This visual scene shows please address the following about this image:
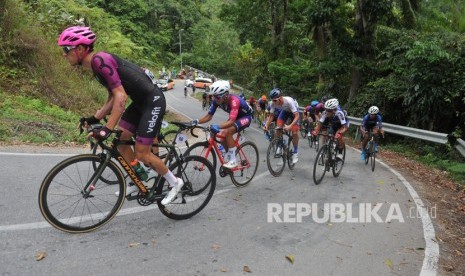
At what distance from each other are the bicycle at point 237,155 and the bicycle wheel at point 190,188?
0.97 meters

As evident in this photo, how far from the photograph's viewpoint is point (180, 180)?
17.3ft

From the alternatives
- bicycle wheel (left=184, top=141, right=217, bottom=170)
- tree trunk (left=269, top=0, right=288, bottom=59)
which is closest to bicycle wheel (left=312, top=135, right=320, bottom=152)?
bicycle wheel (left=184, top=141, right=217, bottom=170)

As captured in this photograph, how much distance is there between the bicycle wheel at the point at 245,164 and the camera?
777cm

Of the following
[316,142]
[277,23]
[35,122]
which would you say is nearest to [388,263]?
[316,142]

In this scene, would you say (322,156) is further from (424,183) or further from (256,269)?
(256,269)

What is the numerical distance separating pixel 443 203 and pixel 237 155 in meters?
4.45

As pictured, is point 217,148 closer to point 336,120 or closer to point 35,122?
point 336,120

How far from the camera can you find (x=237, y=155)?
785cm

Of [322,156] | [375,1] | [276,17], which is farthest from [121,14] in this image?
[322,156]

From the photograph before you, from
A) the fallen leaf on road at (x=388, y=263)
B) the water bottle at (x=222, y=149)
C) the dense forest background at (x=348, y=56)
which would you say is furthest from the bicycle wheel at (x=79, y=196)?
the dense forest background at (x=348, y=56)

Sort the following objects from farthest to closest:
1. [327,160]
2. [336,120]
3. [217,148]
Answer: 1. [336,120]
2. [327,160]
3. [217,148]

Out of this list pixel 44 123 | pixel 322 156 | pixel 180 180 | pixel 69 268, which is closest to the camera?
pixel 69 268

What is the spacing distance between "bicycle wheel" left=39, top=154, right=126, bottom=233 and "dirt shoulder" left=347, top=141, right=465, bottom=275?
4203mm

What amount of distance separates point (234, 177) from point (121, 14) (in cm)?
5787
